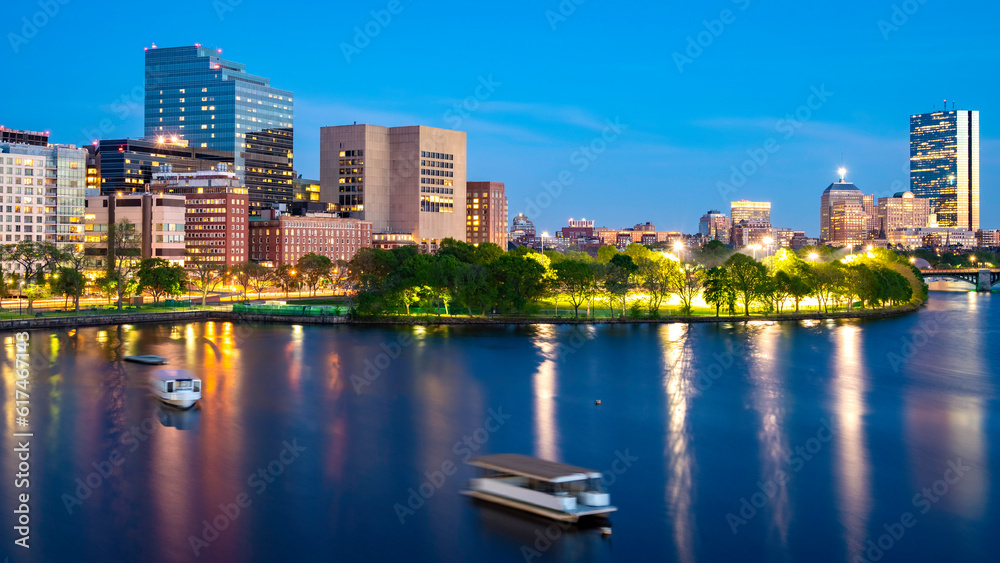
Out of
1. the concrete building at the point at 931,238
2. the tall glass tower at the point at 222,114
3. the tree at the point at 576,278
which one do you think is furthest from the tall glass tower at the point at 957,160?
the tree at the point at 576,278

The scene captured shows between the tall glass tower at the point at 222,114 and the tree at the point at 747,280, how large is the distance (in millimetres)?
68455

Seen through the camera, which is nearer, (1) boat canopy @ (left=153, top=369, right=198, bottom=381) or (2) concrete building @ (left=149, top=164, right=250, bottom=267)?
(1) boat canopy @ (left=153, top=369, right=198, bottom=381)

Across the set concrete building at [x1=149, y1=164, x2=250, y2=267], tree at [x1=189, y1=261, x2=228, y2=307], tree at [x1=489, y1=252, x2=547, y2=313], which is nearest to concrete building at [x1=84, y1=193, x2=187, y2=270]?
tree at [x1=189, y1=261, x2=228, y2=307]

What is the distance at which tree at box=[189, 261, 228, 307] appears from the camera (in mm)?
52969

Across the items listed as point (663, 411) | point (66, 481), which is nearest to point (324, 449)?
point (66, 481)

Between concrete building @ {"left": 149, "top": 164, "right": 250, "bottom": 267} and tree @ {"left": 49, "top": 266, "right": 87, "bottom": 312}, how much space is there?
23.8 metres

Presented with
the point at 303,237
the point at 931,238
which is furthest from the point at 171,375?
the point at 931,238

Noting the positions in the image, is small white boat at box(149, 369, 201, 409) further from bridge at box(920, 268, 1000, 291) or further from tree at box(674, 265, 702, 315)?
bridge at box(920, 268, 1000, 291)

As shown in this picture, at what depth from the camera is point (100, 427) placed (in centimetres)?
2025
